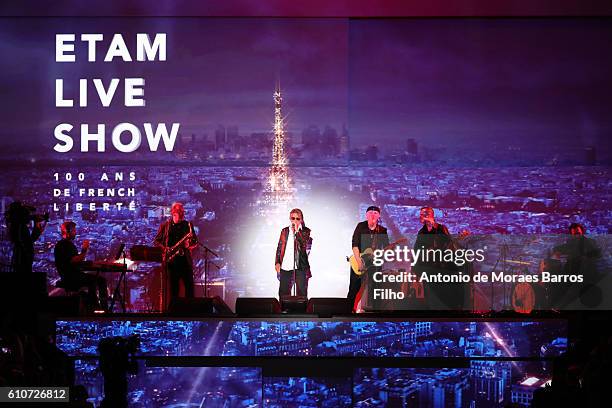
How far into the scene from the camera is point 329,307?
838cm

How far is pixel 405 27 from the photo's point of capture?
1152cm

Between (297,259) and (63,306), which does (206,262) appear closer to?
(297,259)

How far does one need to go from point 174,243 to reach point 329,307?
2337 mm

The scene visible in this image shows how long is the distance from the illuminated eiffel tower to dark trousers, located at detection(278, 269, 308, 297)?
146cm

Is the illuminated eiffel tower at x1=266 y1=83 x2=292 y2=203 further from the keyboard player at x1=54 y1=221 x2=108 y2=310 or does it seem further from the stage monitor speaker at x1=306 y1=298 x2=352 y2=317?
the stage monitor speaker at x1=306 y1=298 x2=352 y2=317

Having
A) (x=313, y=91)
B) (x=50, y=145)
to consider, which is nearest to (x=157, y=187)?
(x=50, y=145)

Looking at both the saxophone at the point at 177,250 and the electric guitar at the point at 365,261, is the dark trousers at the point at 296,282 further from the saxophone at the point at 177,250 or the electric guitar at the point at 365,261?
the saxophone at the point at 177,250

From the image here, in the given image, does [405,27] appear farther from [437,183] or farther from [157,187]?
[157,187]

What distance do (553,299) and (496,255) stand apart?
86cm

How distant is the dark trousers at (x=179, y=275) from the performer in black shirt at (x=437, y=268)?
8.27ft

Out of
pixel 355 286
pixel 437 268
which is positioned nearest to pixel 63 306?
pixel 355 286

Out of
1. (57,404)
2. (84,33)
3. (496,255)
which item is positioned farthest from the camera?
(84,33)

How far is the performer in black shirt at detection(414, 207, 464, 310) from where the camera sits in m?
8.75

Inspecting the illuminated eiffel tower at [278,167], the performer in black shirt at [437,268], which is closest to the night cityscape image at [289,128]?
the illuminated eiffel tower at [278,167]
